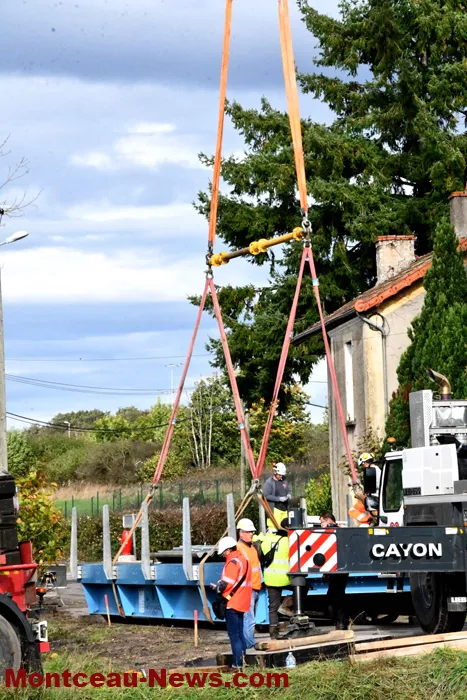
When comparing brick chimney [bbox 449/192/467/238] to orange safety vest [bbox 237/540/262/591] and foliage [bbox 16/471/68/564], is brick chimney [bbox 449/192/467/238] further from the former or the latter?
orange safety vest [bbox 237/540/262/591]

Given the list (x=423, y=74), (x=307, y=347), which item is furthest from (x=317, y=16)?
(x=307, y=347)

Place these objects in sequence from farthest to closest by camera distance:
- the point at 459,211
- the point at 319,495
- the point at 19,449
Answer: the point at 19,449
the point at 319,495
the point at 459,211

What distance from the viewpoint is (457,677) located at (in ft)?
34.3

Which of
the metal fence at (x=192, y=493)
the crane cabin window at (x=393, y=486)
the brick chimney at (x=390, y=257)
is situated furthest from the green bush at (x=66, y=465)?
the crane cabin window at (x=393, y=486)

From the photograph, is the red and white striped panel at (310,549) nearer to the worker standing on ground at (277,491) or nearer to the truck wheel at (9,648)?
the truck wheel at (9,648)

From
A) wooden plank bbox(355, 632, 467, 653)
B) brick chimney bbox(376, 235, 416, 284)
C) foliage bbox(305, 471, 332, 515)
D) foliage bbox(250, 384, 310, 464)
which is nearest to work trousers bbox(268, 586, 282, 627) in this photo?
wooden plank bbox(355, 632, 467, 653)

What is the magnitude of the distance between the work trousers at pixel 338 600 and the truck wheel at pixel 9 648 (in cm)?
631

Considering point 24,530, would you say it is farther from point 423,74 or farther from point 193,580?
point 423,74

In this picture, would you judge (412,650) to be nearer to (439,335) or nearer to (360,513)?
(360,513)

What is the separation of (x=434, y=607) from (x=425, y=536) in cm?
209

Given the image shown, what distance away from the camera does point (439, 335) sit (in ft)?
83.3

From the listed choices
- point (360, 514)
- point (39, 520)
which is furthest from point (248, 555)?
point (39, 520)

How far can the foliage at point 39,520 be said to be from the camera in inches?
836

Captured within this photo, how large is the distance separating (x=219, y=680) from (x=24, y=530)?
10.7 metres
